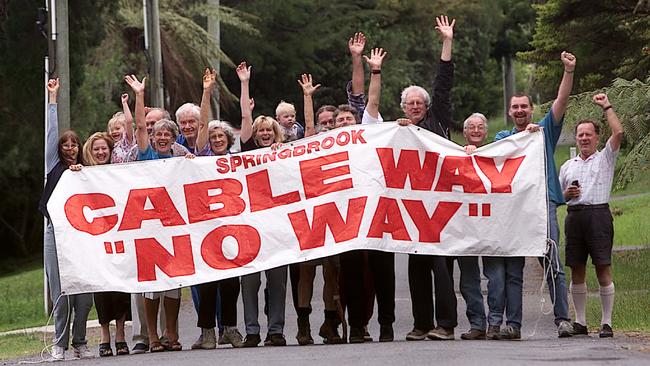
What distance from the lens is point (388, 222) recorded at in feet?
40.8

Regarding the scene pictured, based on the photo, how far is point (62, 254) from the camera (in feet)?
41.3

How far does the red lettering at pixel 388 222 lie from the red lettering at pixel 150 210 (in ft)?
5.38

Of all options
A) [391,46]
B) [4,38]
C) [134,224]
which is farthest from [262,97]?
[134,224]

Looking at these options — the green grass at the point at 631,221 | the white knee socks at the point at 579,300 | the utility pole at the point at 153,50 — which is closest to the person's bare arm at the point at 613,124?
the white knee socks at the point at 579,300

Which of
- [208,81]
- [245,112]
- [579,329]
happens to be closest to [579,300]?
[579,329]

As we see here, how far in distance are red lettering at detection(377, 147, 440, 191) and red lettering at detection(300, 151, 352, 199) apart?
1.03ft

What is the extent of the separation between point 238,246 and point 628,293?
20.6 feet

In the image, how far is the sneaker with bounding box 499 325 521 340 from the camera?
12172mm

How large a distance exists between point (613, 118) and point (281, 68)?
130 ft

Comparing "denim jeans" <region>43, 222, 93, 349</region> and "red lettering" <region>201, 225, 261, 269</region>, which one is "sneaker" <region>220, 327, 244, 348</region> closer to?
"red lettering" <region>201, 225, 261, 269</region>

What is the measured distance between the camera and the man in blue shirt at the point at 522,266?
12203 mm

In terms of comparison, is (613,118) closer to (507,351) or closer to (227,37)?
(507,351)

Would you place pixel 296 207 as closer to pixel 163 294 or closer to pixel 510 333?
pixel 163 294

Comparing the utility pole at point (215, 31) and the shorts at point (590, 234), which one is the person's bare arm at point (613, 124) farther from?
the utility pole at point (215, 31)
